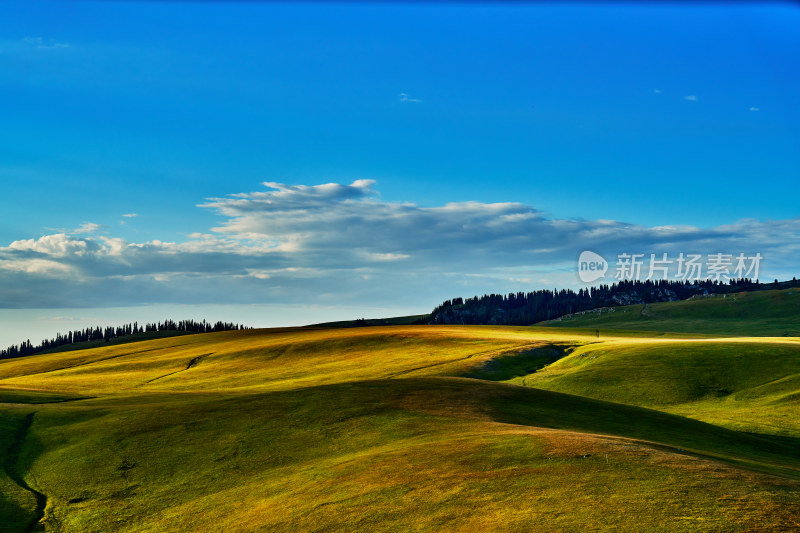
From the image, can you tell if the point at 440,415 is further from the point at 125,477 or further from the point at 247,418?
the point at 125,477

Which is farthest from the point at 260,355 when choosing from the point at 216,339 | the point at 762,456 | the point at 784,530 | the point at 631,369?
the point at 784,530

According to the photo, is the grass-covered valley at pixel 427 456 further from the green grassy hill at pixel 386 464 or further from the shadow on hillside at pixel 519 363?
the shadow on hillside at pixel 519 363

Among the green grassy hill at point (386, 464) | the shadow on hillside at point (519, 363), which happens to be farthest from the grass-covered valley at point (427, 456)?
the shadow on hillside at point (519, 363)

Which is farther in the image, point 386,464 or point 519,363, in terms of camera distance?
point 519,363

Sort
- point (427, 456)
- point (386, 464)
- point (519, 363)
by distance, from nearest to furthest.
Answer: point (386, 464) < point (427, 456) < point (519, 363)

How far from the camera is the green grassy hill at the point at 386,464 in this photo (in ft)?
75.7

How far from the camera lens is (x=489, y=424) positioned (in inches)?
1603

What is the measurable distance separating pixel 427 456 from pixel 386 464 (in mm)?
2087

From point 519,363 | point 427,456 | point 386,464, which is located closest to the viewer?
point 386,464

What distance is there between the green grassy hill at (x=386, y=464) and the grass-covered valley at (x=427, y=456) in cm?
12

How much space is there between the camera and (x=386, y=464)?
1248 inches

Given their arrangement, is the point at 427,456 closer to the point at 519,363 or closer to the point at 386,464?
the point at 386,464

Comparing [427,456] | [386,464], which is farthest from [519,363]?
[386,464]

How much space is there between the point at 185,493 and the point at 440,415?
1750cm
